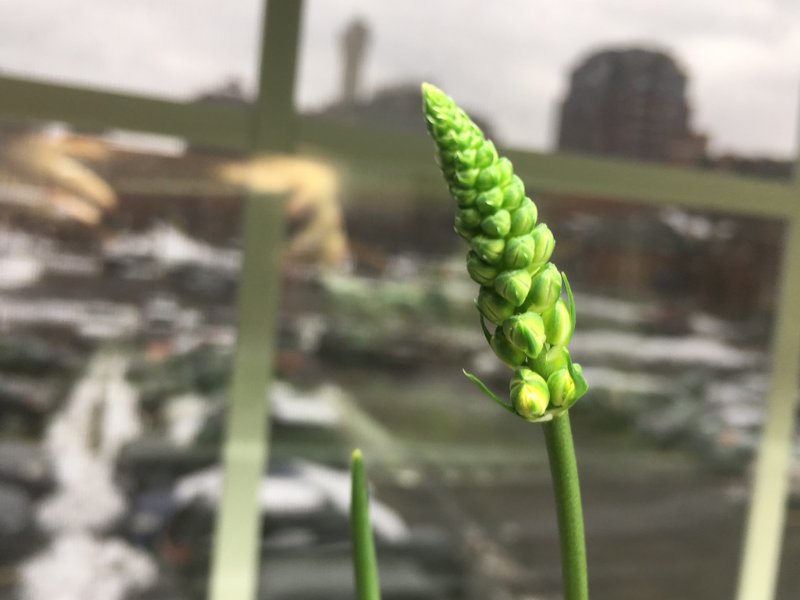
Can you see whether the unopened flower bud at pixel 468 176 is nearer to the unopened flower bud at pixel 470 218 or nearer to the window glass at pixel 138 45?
the unopened flower bud at pixel 470 218

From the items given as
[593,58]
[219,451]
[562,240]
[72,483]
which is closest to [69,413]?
[72,483]

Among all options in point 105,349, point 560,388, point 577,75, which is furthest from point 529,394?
point 577,75

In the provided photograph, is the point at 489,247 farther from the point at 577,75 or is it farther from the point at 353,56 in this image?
the point at 577,75

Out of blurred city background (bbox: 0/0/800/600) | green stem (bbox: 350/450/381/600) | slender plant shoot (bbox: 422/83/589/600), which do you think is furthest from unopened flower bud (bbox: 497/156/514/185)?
blurred city background (bbox: 0/0/800/600)

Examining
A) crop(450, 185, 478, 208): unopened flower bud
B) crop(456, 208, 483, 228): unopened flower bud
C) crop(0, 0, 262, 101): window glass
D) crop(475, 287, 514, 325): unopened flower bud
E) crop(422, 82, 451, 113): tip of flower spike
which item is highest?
crop(0, 0, 262, 101): window glass

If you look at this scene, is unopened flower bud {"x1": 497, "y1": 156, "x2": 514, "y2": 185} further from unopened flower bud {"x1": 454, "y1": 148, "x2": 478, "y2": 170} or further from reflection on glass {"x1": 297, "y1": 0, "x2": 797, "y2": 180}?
reflection on glass {"x1": 297, "y1": 0, "x2": 797, "y2": 180}

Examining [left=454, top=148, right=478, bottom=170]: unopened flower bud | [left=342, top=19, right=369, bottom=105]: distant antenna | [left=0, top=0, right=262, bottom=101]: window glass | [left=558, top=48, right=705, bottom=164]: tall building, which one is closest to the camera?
[left=454, top=148, right=478, bottom=170]: unopened flower bud

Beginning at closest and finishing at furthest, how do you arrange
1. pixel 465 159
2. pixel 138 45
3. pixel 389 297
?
1. pixel 465 159
2. pixel 138 45
3. pixel 389 297
